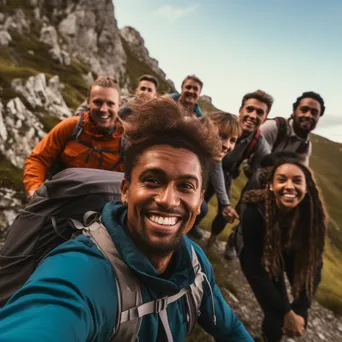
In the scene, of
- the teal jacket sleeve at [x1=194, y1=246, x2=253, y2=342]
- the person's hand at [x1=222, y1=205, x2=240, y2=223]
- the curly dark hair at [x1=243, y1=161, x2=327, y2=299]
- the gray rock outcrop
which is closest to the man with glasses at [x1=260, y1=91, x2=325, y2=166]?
the person's hand at [x1=222, y1=205, x2=240, y2=223]

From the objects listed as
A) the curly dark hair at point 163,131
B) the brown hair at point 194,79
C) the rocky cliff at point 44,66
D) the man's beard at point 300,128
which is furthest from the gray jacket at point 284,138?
the rocky cliff at point 44,66

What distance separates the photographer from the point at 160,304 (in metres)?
2.38

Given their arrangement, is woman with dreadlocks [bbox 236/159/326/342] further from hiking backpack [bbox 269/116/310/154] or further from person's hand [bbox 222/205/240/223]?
hiking backpack [bbox 269/116/310/154]

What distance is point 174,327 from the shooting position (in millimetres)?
2611

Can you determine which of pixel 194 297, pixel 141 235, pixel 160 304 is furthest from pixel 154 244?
pixel 194 297

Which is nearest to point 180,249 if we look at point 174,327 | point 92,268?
point 174,327

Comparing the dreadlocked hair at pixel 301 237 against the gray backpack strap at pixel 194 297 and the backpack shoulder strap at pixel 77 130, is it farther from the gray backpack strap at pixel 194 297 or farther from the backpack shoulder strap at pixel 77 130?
the backpack shoulder strap at pixel 77 130

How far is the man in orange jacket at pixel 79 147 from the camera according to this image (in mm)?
5328

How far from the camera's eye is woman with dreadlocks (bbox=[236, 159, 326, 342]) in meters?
A: 4.94

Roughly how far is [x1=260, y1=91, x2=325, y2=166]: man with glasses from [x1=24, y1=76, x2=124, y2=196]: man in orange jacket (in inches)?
184

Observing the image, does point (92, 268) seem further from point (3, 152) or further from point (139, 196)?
point (3, 152)

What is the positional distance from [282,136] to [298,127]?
504 mm

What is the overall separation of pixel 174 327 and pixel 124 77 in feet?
405

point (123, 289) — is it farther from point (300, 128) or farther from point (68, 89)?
point (68, 89)
